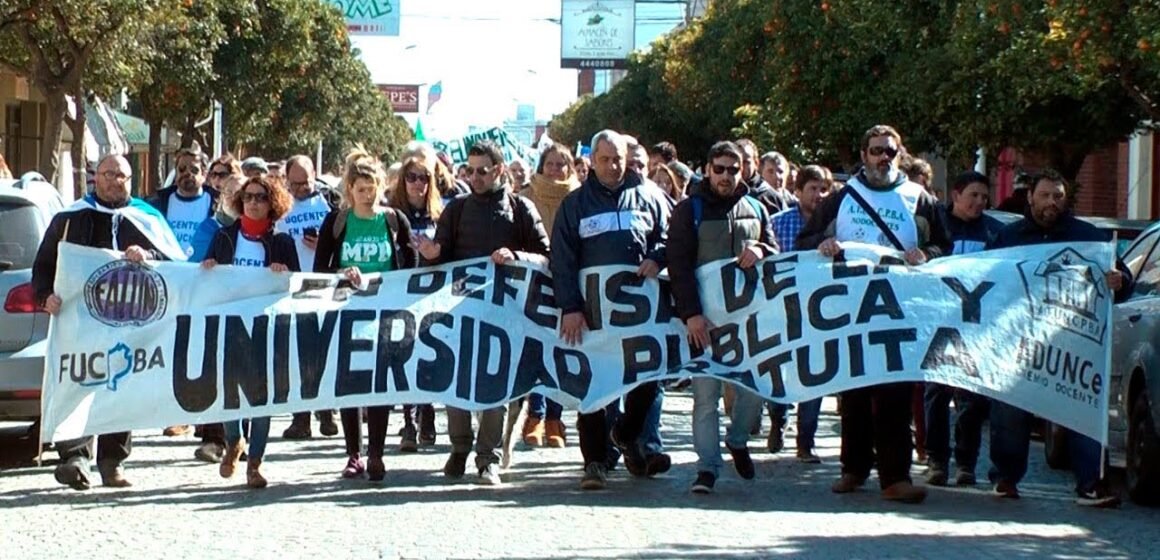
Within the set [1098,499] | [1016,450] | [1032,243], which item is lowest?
[1098,499]

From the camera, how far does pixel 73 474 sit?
34.2 ft

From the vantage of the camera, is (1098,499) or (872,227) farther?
(872,227)

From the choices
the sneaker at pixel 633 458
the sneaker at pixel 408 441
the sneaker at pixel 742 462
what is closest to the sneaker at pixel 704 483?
the sneaker at pixel 742 462

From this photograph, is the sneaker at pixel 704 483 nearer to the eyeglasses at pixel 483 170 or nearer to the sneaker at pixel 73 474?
the eyeglasses at pixel 483 170

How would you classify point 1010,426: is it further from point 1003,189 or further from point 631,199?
point 1003,189

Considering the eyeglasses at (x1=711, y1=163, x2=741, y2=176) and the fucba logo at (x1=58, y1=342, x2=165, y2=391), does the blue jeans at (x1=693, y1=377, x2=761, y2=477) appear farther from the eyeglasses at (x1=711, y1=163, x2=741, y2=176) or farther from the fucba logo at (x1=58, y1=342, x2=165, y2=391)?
the fucba logo at (x1=58, y1=342, x2=165, y2=391)

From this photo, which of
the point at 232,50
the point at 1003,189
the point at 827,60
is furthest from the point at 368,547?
the point at 1003,189

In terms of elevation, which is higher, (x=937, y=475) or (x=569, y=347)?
(x=569, y=347)

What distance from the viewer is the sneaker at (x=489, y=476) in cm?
1079

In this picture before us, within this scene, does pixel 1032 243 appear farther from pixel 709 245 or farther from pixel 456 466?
pixel 456 466

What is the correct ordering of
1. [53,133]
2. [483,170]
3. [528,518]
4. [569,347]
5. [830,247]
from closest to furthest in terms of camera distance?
[528,518]
[830,247]
[569,347]
[483,170]
[53,133]

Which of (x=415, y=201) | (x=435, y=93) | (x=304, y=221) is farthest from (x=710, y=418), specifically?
(x=435, y=93)

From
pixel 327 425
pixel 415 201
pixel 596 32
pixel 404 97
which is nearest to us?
pixel 415 201

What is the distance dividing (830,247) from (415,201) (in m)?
2.84
